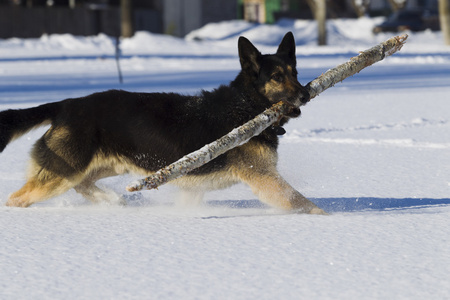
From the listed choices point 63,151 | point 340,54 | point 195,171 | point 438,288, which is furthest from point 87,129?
point 340,54

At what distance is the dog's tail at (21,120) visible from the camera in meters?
5.05

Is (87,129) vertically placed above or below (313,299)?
above

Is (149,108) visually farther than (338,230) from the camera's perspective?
Yes

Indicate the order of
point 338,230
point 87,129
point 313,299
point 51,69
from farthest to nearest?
1. point 51,69
2. point 87,129
3. point 338,230
4. point 313,299

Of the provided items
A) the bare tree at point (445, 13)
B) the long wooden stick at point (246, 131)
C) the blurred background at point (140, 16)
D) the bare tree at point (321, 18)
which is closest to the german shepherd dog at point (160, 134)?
the long wooden stick at point (246, 131)

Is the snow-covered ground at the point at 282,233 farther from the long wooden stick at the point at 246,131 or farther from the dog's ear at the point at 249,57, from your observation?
the dog's ear at the point at 249,57

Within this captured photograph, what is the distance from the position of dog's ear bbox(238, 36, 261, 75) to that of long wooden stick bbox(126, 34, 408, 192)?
0.39m

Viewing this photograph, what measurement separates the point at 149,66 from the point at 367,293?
17.6m

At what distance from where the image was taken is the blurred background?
34125 millimetres

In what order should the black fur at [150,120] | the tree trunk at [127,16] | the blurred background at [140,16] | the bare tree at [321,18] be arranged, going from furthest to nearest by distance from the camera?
the blurred background at [140,16], the tree trunk at [127,16], the bare tree at [321,18], the black fur at [150,120]

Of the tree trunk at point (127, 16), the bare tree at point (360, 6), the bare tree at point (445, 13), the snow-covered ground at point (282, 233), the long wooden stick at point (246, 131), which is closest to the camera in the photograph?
the snow-covered ground at point (282, 233)

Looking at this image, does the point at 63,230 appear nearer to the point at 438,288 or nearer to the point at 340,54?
the point at 438,288

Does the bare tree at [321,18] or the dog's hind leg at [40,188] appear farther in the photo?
the bare tree at [321,18]

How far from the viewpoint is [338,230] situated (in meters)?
4.44
